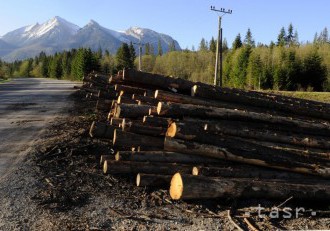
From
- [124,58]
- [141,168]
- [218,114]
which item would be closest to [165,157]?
[141,168]

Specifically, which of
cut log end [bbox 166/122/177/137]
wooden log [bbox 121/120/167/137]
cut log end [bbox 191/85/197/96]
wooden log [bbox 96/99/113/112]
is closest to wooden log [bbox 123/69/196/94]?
cut log end [bbox 191/85/197/96]

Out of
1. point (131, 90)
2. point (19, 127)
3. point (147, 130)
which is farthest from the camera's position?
point (19, 127)

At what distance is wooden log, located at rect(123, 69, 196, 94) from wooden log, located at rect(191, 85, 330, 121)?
1.06 feet

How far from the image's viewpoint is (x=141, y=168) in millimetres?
7211

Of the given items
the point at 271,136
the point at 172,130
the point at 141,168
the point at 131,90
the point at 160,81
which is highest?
the point at 160,81

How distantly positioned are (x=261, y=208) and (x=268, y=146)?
1908 mm

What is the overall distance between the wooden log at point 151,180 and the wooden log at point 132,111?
2.35 meters

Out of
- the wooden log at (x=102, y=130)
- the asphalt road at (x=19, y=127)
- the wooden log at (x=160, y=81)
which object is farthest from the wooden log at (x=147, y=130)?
the asphalt road at (x=19, y=127)

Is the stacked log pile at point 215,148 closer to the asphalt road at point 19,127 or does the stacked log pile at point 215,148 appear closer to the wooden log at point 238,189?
the wooden log at point 238,189

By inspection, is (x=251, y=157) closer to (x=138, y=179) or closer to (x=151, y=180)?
(x=151, y=180)

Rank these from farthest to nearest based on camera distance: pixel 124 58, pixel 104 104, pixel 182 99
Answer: pixel 124 58, pixel 104 104, pixel 182 99

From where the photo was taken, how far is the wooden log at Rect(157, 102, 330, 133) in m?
8.27

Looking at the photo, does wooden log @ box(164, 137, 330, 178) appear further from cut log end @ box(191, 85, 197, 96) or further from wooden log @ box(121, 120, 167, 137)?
cut log end @ box(191, 85, 197, 96)

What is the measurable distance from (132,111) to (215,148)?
262 cm
